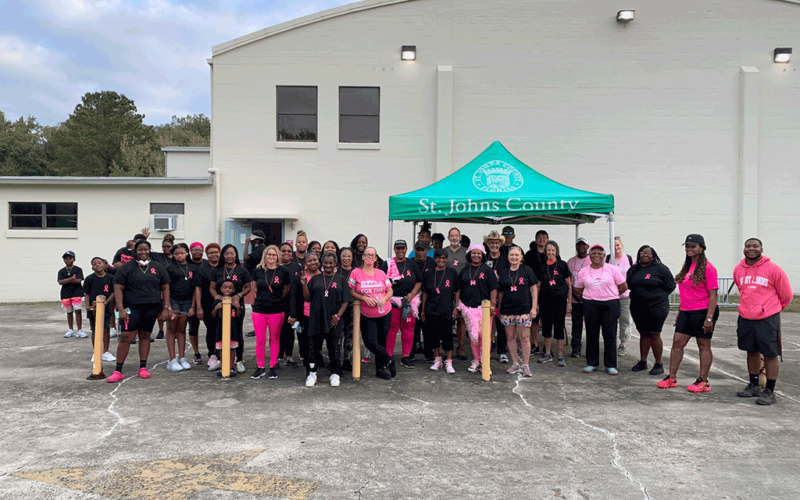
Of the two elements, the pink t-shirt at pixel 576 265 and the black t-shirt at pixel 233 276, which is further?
the pink t-shirt at pixel 576 265

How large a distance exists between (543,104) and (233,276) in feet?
37.9

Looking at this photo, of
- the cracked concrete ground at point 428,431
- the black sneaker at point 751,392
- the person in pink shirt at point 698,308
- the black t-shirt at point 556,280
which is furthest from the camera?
the black t-shirt at point 556,280

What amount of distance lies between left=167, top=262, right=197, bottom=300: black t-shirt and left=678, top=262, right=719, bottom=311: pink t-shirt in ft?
20.8

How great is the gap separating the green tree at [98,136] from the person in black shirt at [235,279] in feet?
131

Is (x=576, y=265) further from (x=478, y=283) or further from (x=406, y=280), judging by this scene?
(x=406, y=280)

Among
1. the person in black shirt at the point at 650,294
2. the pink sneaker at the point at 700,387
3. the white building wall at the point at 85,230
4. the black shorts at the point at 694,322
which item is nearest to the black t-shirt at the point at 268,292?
the person in black shirt at the point at 650,294

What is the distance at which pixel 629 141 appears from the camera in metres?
15.6

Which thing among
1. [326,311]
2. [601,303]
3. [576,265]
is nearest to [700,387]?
[601,303]

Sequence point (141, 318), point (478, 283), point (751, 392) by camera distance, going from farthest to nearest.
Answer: point (478, 283) < point (141, 318) < point (751, 392)

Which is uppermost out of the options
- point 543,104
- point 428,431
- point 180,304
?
point 543,104

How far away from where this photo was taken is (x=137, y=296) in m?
6.64

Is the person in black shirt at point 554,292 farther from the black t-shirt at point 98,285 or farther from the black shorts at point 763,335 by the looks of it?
the black t-shirt at point 98,285

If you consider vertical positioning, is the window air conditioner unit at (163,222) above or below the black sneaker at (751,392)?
above

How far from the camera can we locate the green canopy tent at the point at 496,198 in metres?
8.12
